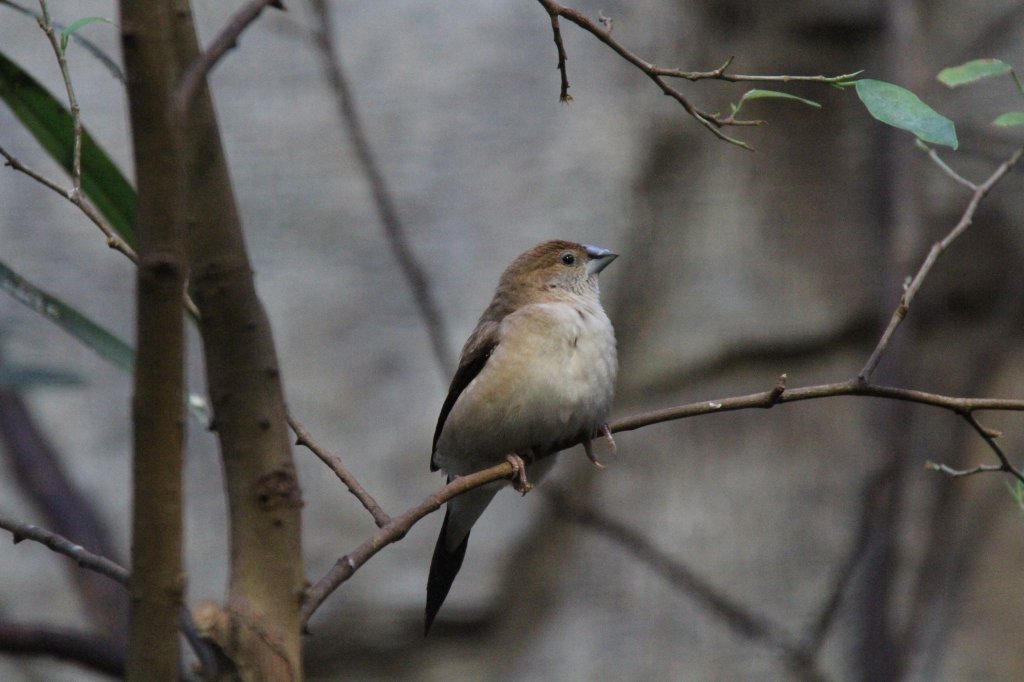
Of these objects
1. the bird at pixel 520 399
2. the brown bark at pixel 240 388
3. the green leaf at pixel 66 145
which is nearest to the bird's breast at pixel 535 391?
A: the bird at pixel 520 399

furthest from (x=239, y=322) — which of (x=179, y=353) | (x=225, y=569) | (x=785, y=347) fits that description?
(x=785, y=347)

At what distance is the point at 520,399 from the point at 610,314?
2.48 metres

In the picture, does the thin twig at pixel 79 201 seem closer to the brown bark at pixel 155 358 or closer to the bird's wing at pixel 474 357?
the brown bark at pixel 155 358

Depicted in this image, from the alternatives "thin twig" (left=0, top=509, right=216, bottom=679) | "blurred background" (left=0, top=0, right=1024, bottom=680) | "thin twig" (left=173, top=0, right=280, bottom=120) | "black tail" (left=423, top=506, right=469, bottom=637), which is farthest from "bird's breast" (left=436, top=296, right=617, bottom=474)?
"blurred background" (left=0, top=0, right=1024, bottom=680)

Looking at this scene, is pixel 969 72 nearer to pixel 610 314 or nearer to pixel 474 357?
pixel 474 357

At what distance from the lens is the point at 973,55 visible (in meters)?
5.24

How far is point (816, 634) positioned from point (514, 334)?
6.64ft

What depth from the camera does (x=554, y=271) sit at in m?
3.37

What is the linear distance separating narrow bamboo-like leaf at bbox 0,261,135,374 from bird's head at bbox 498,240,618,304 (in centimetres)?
112

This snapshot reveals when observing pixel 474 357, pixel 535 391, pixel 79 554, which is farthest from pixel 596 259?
pixel 79 554

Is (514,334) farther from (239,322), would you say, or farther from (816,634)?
(816,634)

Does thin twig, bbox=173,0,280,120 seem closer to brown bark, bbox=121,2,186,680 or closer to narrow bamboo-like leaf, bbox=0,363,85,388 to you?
brown bark, bbox=121,2,186,680

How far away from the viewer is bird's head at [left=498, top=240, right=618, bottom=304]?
3279 millimetres

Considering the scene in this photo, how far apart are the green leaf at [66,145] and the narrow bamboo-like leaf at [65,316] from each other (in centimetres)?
20
